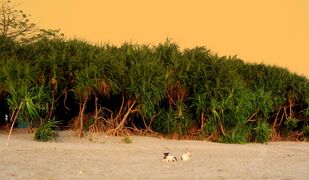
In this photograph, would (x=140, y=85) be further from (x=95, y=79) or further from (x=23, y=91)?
(x=23, y=91)

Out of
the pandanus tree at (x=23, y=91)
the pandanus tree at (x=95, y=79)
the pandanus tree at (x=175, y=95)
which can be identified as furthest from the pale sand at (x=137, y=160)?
the pandanus tree at (x=95, y=79)

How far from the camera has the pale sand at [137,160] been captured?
1248 cm

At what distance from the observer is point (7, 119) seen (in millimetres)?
23906

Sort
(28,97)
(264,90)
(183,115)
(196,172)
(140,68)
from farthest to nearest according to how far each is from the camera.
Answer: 1. (264,90)
2. (183,115)
3. (140,68)
4. (28,97)
5. (196,172)

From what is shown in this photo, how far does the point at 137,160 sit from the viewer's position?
51.0 ft

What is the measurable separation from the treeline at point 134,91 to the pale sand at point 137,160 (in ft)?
3.66

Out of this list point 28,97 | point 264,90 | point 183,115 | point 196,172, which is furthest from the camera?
point 264,90

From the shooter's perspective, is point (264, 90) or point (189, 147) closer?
point (189, 147)

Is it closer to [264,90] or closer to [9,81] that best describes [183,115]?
[264,90]

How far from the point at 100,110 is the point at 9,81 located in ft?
13.1

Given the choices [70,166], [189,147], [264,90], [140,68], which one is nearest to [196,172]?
[70,166]

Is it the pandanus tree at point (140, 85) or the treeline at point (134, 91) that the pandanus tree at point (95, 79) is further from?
the pandanus tree at point (140, 85)

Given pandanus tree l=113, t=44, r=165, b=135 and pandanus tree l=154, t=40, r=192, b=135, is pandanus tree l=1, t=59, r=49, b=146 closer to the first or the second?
pandanus tree l=113, t=44, r=165, b=135

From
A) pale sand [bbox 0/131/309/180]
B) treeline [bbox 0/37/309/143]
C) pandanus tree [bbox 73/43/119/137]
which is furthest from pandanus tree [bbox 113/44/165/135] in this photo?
pale sand [bbox 0/131/309/180]
